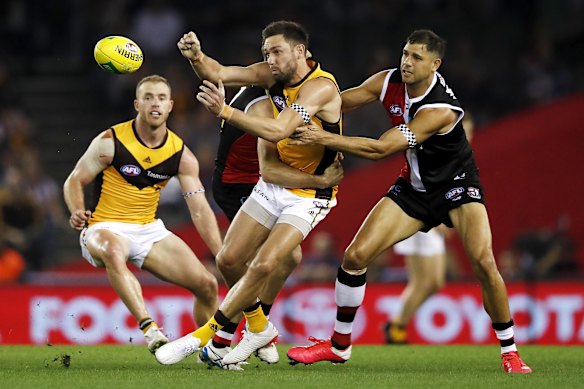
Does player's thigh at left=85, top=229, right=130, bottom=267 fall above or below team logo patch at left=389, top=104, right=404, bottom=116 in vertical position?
below

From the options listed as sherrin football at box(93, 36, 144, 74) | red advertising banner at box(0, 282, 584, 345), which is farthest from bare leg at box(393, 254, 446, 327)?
sherrin football at box(93, 36, 144, 74)

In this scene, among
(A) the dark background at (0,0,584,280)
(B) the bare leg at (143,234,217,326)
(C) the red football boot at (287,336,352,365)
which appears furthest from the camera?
(A) the dark background at (0,0,584,280)

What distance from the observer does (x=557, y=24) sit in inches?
776

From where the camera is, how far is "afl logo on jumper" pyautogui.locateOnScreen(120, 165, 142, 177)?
10.8 m

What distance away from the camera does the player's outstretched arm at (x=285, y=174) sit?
965 cm

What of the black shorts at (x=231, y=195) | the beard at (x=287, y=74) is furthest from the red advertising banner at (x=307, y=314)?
the beard at (x=287, y=74)

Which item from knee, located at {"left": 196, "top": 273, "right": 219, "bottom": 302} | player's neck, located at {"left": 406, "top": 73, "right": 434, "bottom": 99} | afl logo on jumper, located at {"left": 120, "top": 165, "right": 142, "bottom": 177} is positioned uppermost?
player's neck, located at {"left": 406, "top": 73, "right": 434, "bottom": 99}

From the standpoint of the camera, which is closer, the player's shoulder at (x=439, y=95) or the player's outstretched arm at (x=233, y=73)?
the player's shoulder at (x=439, y=95)

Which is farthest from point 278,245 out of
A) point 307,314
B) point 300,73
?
point 307,314

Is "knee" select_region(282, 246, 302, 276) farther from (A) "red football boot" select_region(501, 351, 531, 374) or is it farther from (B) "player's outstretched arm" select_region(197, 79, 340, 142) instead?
(A) "red football boot" select_region(501, 351, 531, 374)

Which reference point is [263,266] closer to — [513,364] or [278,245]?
[278,245]

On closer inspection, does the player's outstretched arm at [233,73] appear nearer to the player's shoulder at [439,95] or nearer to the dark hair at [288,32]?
the dark hair at [288,32]

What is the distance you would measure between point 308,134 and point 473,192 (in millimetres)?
1432

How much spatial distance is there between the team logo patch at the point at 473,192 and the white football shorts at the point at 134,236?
8.94 feet
